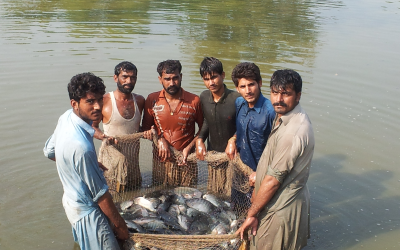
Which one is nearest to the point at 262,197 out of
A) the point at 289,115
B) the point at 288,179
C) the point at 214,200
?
the point at 288,179

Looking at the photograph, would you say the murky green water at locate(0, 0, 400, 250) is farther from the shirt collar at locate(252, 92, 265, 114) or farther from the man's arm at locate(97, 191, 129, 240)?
the shirt collar at locate(252, 92, 265, 114)

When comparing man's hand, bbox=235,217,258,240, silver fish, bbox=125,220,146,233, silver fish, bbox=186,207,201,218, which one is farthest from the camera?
silver fish, bbox=186,207,201,218

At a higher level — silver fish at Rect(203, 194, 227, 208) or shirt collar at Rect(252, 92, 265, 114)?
shirt collar at Rect(252, 92, 265, 114)

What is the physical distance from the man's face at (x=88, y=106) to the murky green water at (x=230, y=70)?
2.51 m

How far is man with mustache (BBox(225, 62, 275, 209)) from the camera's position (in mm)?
4617

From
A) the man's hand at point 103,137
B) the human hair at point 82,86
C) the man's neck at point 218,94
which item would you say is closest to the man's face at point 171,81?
the man's neck at point 218,94

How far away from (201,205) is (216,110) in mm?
1286

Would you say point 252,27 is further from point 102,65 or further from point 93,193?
point 93,193

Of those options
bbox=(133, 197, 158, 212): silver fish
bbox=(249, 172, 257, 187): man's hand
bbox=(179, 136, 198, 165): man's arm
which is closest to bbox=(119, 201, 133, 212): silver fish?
bbox=(133, 197, 158, 212): silver fish

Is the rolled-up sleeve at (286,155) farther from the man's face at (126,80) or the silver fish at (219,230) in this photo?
the man's face at (126,80)

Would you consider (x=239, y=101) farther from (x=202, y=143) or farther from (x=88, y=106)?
(x=88, y=106)

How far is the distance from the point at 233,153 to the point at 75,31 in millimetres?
10726

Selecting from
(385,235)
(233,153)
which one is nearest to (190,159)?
(233,153)

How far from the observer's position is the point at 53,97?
9281 mm
